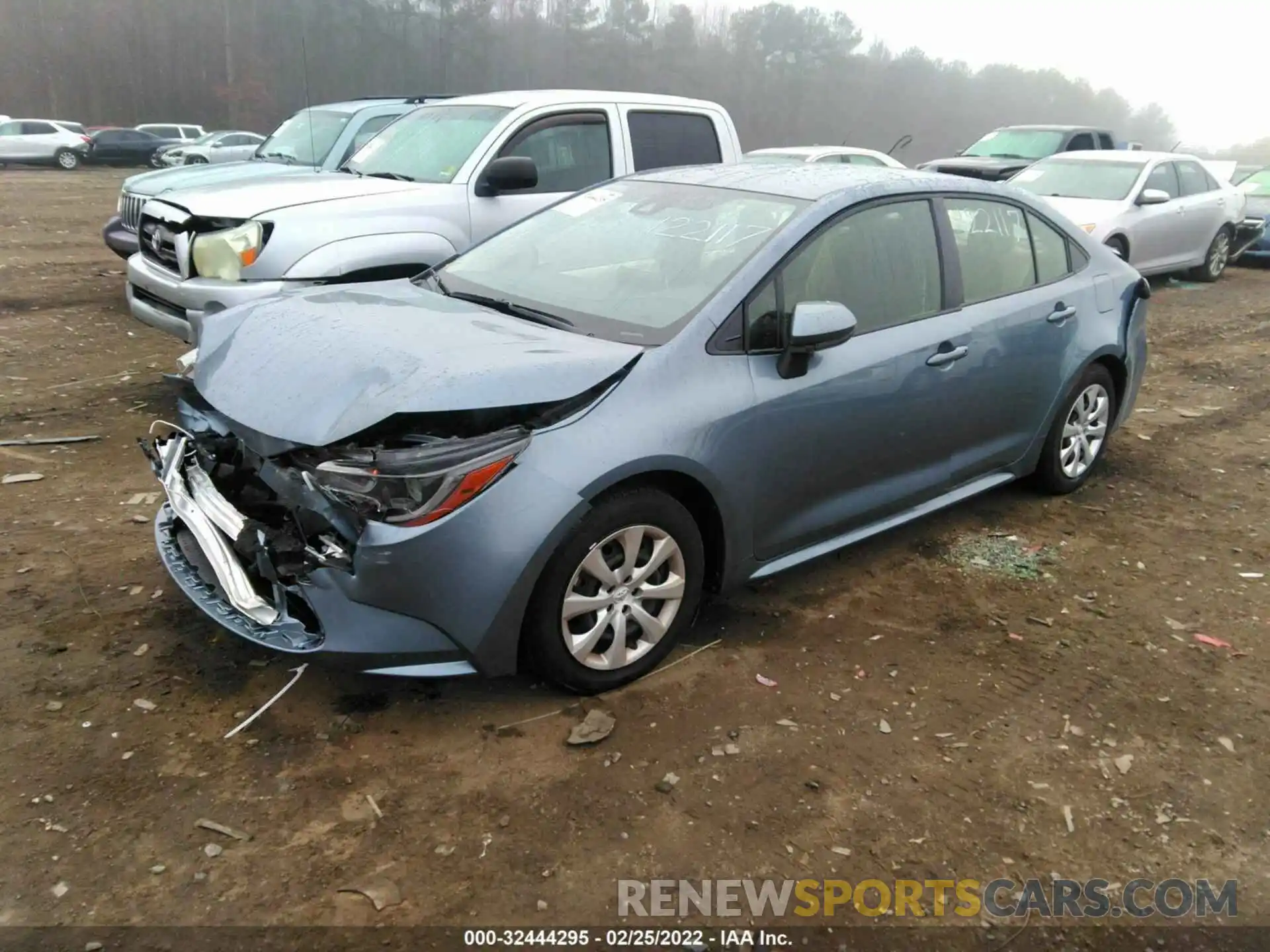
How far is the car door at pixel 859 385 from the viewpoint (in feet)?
11.2

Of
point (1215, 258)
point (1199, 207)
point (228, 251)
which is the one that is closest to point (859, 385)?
point (228, 251)

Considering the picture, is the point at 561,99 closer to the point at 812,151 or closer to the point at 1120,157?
the point at 812,151

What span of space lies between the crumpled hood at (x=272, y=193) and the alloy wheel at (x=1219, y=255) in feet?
35.8

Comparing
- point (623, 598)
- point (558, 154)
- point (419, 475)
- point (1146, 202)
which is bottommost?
point (623, 598)

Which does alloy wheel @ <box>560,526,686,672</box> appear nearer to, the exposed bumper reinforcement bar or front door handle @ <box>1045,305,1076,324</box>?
the exposed bumper reinforcement bar

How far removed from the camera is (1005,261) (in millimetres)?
4426

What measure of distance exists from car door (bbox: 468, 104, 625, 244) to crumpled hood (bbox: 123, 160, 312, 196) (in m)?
1.82

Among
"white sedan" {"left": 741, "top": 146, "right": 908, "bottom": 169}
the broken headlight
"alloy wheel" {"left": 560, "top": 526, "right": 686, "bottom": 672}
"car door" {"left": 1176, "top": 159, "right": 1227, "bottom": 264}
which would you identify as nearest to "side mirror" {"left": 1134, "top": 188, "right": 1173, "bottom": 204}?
"car door" {"left": 1176, "top": 159, "right": 1227, "bottom": 264}

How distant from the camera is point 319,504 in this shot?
285 centimetres

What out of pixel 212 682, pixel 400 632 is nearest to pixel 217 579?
pixel 212 682

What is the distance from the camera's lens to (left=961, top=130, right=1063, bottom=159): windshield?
1517 centimetres

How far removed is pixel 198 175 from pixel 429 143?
2.54 m

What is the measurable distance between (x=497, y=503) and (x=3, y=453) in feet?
12.4

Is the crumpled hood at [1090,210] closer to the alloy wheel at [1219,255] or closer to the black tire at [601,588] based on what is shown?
the alloy wheel at [1219,255]
